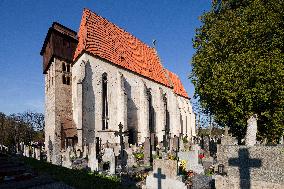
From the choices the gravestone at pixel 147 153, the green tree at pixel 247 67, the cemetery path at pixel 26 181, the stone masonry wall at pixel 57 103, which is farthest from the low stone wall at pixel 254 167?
the stone masonry wall at pixel 57 103

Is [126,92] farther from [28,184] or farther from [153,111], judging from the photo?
[28,184]

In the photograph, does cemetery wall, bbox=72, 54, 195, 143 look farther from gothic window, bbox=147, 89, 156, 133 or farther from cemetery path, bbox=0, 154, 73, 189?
cemetery path, bbox=0, 154, 73, 189

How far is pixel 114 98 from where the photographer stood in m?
24.7

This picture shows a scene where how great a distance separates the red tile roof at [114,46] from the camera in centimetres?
2453

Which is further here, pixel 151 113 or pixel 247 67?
pixel 151 113

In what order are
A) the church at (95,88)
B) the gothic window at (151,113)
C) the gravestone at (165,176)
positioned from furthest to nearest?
the gothic window at (151,113), the church at (95,88), the gravestone at (165,176)

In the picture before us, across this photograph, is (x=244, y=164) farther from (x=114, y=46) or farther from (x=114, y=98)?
(x=114, y=46)

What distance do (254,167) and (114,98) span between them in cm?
1870

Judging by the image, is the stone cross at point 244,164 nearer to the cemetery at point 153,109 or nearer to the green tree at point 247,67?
the cemetery at point 153,109

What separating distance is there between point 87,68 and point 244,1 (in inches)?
511

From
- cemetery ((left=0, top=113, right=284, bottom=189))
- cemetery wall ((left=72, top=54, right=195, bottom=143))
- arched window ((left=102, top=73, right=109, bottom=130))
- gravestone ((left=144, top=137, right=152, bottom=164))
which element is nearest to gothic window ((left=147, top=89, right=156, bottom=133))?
cemetery wall ((left=72, top=54, right=195, bottom=143))

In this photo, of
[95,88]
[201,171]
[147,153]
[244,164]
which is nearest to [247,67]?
[201,171]

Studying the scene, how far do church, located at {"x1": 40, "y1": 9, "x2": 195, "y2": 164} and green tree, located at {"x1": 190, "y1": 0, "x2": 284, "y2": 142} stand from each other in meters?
7.32

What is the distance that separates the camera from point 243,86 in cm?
1473
